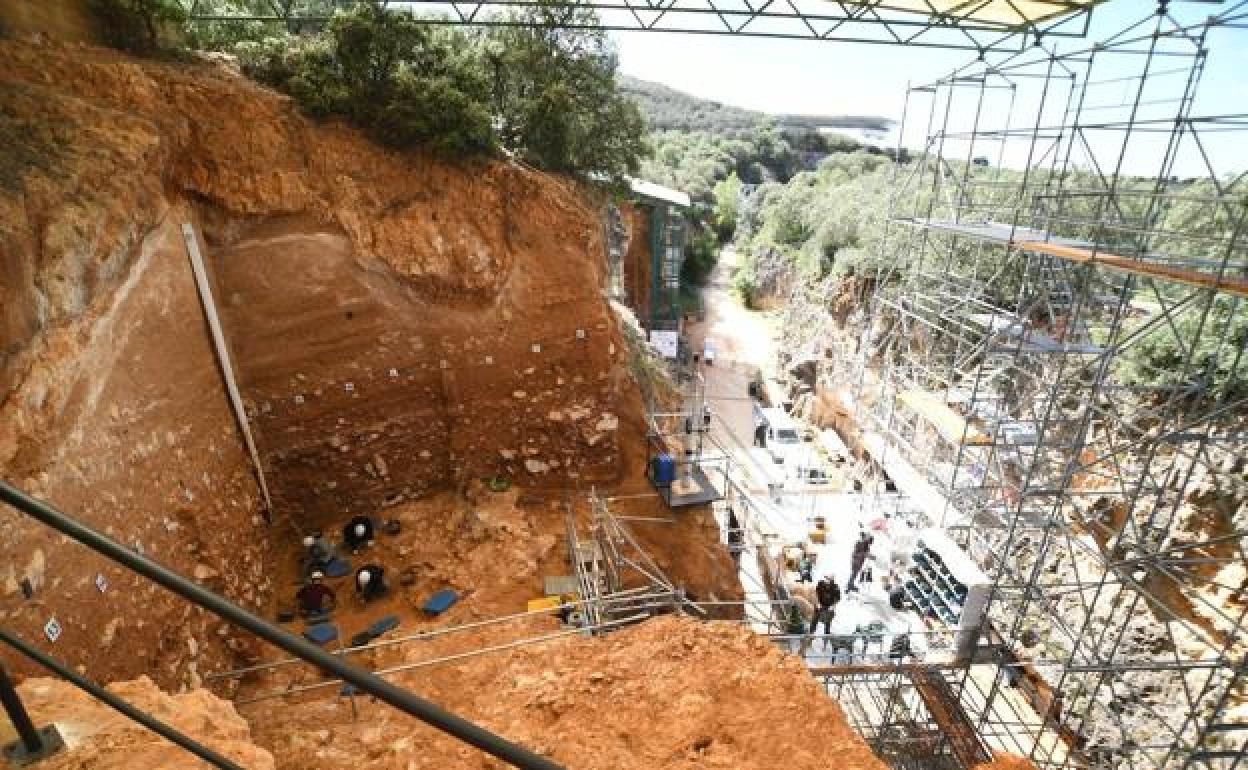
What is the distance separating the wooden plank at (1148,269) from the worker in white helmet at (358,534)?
1011 cm

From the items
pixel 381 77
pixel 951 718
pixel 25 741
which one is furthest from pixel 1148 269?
pixel 381 77

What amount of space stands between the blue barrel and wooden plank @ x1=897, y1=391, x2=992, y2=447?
4.50m

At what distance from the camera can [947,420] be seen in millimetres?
11188

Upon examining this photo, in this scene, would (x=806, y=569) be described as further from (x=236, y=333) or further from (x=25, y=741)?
(x=25, y=741)

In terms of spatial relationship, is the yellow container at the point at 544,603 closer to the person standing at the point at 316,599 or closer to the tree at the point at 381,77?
the person standing at the point at 316,599

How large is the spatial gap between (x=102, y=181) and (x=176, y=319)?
1.66m

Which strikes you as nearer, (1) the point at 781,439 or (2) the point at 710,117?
(1) the point at 781,439

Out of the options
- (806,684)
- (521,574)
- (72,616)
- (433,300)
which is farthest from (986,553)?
(72,616)

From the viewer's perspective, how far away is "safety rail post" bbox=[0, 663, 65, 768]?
6.99 feet

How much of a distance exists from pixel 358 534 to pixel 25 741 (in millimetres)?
7689

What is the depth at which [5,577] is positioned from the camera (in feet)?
16.4

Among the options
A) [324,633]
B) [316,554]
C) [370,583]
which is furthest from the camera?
[316,554]

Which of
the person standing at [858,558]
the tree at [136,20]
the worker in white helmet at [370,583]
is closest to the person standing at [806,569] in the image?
the person standing at [858,558]

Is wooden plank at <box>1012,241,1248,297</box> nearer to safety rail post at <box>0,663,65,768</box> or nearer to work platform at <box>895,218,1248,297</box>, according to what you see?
work platform at <box>895,218,1248,297</box>
